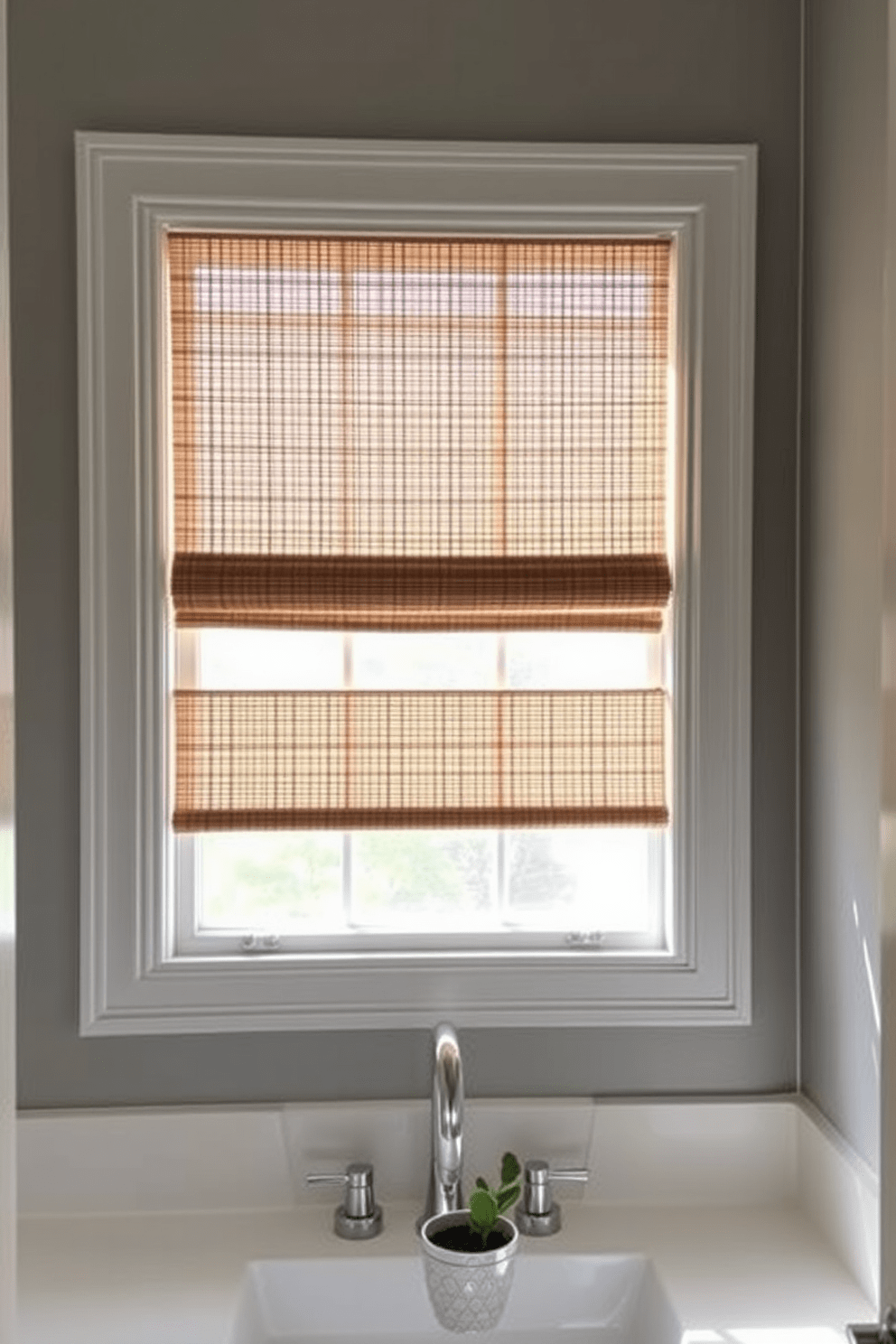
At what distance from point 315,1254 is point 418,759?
679 mm

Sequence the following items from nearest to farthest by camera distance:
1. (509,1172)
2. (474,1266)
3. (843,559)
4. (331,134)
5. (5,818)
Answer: (5,818), (474,1266), (509,1172), (843,559), (331,134)

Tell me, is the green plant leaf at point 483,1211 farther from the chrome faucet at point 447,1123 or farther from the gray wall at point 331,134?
the gray wall at point 331,134

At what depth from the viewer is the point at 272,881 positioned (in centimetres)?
197

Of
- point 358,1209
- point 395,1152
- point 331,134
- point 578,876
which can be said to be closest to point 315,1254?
point 358,1209

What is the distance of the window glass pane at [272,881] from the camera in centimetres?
196

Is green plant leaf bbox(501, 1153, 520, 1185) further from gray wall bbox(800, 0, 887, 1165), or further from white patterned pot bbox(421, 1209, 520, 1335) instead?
gray wall bbox(800, 0, 887, 1165)

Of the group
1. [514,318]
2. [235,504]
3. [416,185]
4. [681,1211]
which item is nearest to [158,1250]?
[681,1211]

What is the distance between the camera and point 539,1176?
178cm

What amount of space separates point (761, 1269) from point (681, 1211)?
0.62 ft

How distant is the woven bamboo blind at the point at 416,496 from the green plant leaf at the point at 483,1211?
536mm

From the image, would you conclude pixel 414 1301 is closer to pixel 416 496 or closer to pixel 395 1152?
pixel 395 1152

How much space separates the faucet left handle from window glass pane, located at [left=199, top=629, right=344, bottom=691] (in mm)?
688

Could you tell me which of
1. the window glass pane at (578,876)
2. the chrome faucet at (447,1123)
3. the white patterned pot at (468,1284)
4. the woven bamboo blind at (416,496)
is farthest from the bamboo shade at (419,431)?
the white patterned pot at (468,1284)

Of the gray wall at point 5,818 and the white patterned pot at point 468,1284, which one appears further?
the white patterned pot at point 468,1284
